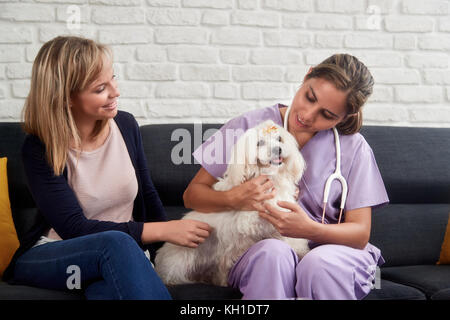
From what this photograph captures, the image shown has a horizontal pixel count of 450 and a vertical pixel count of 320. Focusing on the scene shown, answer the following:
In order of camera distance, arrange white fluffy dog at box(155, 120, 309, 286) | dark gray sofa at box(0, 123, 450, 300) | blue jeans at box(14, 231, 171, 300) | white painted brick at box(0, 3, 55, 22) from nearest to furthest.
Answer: blue jeans at box(14, 231, 171, 300) < white fluffy dog at box(155, 120, 309, 286) < dark gray sofa at box(0, 123, 450, 300) < white painted brick at box(0, 3, 55, 22)

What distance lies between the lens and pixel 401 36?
2119 millimetres

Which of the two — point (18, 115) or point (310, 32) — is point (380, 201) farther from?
point (18, 115)

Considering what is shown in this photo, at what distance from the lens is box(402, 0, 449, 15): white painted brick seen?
2.14 meters

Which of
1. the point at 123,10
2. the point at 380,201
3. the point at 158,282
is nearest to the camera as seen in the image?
the point at 158,282

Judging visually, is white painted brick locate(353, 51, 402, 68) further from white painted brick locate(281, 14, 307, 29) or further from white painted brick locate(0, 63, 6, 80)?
white painted brick locate(0, 63, 6, 80)

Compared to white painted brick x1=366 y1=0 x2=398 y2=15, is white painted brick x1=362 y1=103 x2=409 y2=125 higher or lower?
lower

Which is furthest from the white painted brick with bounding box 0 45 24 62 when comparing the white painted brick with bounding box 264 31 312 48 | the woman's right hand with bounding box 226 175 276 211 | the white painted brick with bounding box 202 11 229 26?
the woman's right hand with bounding box 226 175 276 211

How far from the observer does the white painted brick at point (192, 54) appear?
2.08 meters

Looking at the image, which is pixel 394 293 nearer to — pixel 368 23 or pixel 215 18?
pixel 368 23

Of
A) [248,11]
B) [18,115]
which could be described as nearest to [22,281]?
[18,115]

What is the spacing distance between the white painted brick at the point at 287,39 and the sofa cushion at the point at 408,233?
2.57 ft

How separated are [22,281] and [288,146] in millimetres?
885

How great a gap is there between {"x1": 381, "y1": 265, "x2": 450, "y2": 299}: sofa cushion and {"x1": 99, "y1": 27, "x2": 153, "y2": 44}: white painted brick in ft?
4.45

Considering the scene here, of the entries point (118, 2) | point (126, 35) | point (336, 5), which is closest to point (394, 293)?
point (336, 5)
